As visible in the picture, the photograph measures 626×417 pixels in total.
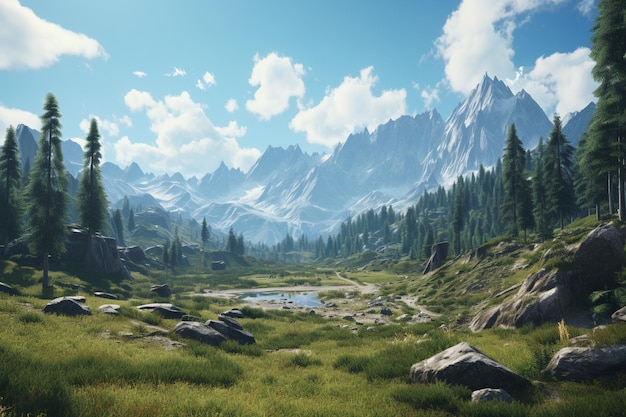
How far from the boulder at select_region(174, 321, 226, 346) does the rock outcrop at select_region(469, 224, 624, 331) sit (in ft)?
53.1

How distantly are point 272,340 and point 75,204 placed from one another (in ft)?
165

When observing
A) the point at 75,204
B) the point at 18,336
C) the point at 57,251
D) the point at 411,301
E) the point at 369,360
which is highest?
the point at 75,204

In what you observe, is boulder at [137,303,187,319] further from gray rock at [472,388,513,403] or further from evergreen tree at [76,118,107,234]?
evergreen tree at [76,118,107,234]

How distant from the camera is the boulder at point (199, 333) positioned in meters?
18.3

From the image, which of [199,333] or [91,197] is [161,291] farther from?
[199,333]

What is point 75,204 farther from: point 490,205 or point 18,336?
point 490,205

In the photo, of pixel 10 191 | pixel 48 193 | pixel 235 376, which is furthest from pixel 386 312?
pixel 10 191

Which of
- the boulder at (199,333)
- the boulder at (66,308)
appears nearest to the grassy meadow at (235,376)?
the boulder at (199,333)

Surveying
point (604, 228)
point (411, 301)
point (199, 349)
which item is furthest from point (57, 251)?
point (604, 228)

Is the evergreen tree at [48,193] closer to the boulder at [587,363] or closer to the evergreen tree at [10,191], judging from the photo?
the evergreen tree at [10,191]

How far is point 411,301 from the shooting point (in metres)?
52.6

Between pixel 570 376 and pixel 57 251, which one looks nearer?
pixel 570 376

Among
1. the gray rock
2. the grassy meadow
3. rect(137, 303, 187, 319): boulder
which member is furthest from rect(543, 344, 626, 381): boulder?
rect(137, 303, 187, 319): boulder

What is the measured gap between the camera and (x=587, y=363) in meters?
10.2
